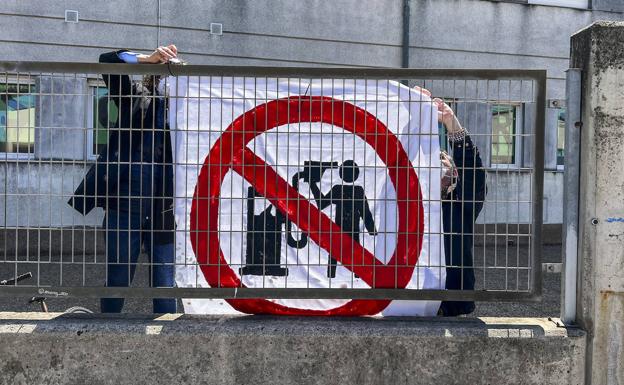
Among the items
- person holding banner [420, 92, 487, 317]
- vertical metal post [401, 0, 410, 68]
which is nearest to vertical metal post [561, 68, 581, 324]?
person holding banner [420, 92, 487, 317]

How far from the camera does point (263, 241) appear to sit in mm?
3527

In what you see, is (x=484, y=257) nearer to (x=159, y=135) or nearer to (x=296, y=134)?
(x=296, y=134)

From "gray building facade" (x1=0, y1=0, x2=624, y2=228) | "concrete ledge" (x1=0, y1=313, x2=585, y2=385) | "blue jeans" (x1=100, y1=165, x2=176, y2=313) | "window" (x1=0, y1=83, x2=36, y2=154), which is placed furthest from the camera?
"gray building facade" (x1=0, y1=0, x2=624, y2=228)

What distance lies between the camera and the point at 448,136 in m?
3.52

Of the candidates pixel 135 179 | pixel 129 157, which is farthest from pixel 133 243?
pixel 129 157

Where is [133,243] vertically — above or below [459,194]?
below

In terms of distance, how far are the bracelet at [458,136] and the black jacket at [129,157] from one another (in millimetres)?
1456

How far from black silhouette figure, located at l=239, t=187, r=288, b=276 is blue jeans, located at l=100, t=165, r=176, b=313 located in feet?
1.36

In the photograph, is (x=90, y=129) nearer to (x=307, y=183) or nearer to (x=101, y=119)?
(x=101, y=119)

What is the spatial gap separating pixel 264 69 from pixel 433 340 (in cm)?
159

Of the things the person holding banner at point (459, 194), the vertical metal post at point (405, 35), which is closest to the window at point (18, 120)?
the person holding banner at point (459, 194)

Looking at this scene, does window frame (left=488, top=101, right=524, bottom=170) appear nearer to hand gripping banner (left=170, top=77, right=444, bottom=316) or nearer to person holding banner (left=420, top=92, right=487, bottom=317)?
person holding banner (left=420, top=92, right=487, bottom=317)

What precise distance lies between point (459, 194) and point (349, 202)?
57 cm

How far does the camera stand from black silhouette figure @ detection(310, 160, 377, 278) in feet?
11.5
